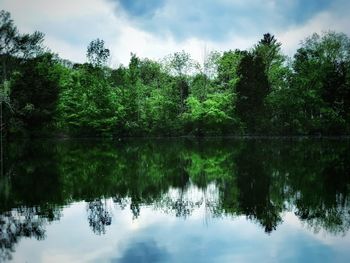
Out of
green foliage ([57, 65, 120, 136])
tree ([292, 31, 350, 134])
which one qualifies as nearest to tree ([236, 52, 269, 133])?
tree ([292, 31, 350, 134])

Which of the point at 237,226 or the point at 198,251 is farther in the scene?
the point at 237,226

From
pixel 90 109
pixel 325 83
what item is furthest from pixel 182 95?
pixel 325 83

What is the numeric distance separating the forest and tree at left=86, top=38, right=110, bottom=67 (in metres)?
0.15

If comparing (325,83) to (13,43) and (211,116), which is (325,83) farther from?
(13,43)

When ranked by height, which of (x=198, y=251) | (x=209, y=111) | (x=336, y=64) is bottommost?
(x=198, y=251)

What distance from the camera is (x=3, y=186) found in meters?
17.7

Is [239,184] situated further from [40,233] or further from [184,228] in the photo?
[40,233]

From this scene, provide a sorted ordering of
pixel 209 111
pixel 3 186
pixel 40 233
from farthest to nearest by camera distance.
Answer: pixel 209 111 < pixel 3 186 < pixel 40 233

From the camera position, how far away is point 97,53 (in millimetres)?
64188

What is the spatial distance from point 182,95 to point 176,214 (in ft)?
186

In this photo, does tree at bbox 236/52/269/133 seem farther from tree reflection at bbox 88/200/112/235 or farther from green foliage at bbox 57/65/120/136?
tree reflection at bbox 88/200/112/235

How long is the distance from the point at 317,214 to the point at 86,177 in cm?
1161

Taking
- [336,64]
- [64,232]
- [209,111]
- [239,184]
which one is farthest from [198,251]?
[336,64]

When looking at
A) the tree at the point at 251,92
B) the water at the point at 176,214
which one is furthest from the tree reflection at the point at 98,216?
the tree at the point at 251,92
